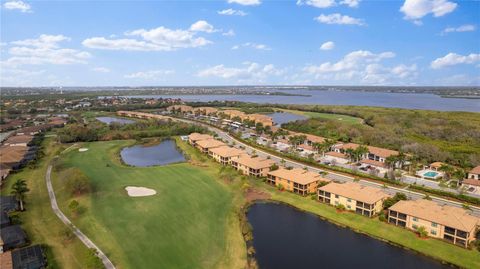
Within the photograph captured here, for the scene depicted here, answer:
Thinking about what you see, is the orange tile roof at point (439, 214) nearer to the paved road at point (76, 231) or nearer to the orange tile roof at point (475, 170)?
the orange tile roof at point (475, 170)

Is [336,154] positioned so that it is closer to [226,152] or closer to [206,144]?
[226,152]

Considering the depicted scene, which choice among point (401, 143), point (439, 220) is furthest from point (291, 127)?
point (439, 220)

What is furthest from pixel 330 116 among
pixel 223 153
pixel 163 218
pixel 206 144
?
pixel 163 218

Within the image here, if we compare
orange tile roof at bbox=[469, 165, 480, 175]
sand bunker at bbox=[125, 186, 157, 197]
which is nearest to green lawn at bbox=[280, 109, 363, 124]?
orange tile roof at bbox=[469, 165, 480, 175]

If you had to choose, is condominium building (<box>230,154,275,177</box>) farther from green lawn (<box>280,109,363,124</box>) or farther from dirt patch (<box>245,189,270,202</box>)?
green lawn (<box>280,109,363,124</box>)

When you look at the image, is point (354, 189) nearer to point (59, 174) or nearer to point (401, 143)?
point (401, 143)

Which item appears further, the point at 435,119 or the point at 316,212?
the point at 435,119

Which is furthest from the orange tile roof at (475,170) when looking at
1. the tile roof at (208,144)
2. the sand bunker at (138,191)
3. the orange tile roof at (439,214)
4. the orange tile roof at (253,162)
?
the sand bunker at (138,191)
